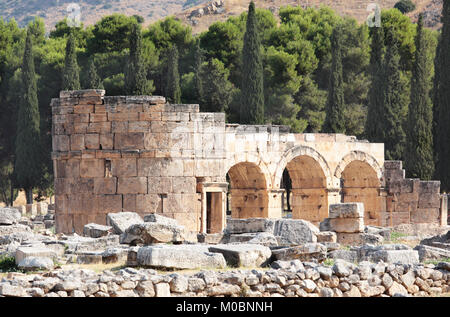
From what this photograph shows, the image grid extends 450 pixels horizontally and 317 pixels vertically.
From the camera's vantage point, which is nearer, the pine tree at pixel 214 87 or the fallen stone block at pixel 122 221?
the fallen stone block at pixel 122 221

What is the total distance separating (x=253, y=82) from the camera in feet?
124

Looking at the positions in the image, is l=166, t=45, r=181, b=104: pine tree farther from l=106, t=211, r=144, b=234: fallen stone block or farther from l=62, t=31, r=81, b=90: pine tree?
l=106, t=211, r=144, b=234: fallen stone block

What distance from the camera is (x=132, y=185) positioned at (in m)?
23.3

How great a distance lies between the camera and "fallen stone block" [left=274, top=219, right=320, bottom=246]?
1769cm

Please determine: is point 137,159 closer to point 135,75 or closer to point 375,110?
point 135,75

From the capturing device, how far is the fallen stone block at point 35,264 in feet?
44.9

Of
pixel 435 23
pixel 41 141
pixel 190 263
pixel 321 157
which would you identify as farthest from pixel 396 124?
pixel 435 23

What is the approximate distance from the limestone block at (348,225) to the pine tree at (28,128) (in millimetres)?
25526

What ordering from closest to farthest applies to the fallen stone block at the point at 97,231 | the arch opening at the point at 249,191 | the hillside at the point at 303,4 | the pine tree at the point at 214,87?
the fallen stone block at the point at 97,231 < the arch opening at the point at 249,191 < the pine tree at the point at 214,87 < the hillside at the point at 303,4

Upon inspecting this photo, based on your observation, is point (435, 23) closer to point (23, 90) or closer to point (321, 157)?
point (23, 90)

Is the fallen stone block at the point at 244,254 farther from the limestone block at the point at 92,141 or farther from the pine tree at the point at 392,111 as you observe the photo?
the pine tree at the point at 392,111

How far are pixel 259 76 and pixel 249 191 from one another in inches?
441

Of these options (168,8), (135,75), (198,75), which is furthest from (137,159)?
(168,8)

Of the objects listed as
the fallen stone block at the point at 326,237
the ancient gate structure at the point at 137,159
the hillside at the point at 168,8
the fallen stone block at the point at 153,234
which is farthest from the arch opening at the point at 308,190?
the hillside at the point at 168,8
